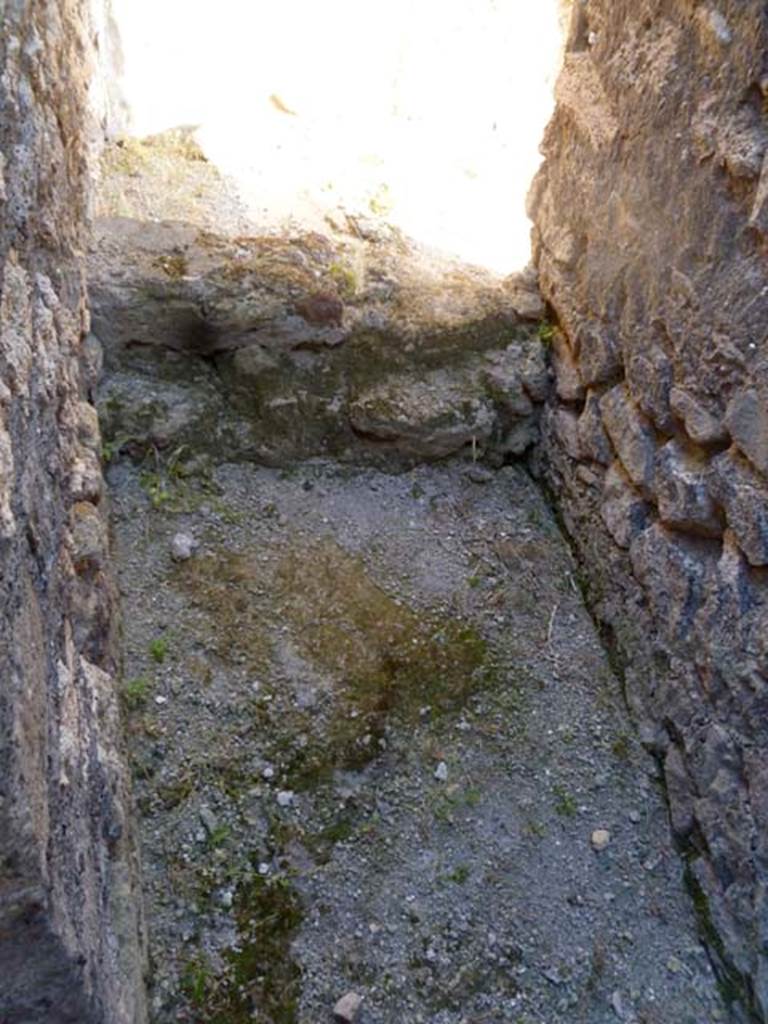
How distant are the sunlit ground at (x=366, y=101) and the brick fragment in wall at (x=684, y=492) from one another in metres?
1.10

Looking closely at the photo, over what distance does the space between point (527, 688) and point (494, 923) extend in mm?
560

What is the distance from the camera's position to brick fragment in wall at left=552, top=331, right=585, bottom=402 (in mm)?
2535

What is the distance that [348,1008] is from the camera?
1.81 metres

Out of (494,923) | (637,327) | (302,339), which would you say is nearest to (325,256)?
(302,339)

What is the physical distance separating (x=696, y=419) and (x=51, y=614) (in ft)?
4.15

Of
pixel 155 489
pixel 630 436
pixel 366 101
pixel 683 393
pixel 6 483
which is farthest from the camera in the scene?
pixel 366 101

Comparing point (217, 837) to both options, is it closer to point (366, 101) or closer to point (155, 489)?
point (155, 489)

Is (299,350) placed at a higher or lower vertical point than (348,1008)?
higher

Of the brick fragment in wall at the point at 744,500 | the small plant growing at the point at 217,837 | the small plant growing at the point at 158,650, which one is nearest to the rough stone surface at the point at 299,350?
the small plant growing at the point at 158,650

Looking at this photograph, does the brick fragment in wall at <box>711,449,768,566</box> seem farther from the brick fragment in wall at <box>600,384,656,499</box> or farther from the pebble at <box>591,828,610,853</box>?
the pebble at <box>591,828,610,853</box>

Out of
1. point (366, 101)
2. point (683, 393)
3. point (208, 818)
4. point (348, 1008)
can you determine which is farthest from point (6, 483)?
point (366, 101)

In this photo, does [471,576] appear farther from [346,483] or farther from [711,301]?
[711,301]

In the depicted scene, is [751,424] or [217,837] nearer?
[751,424]

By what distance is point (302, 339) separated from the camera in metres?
2.61
